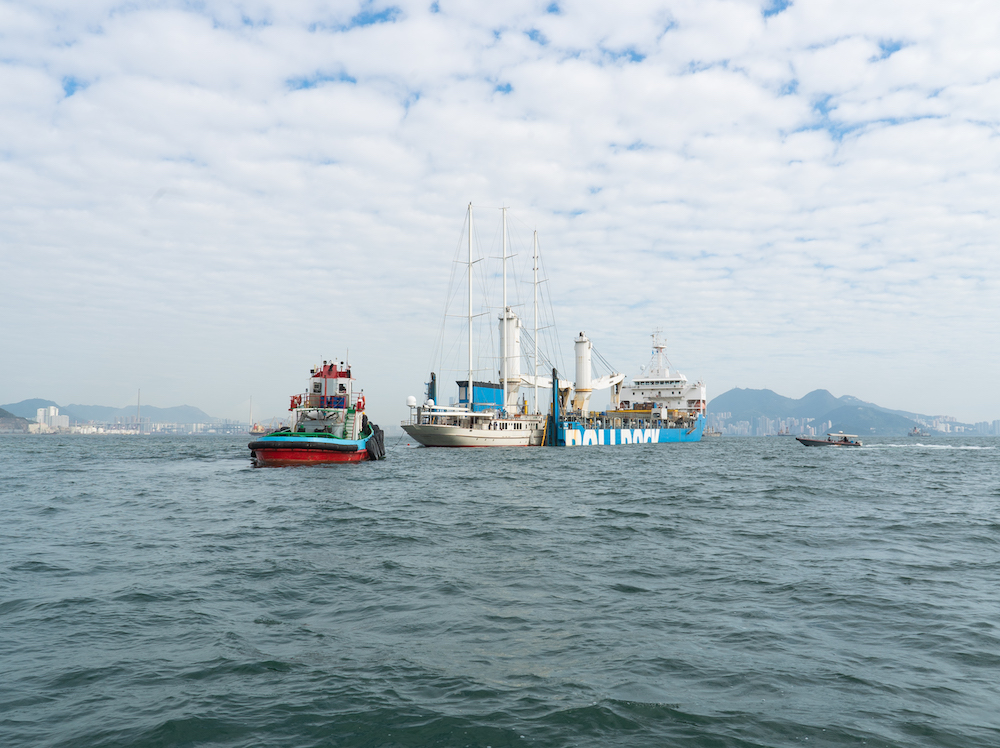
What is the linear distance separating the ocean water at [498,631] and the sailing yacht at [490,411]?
153ft

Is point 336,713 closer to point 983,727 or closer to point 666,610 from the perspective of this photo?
point 666,610

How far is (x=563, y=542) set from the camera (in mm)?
13828

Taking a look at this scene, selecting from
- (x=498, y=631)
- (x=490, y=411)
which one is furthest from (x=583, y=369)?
(x=498, y=631)

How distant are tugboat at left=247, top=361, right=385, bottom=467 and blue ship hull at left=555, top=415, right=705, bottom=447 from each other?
3707cm

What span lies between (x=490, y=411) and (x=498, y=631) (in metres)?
62.6

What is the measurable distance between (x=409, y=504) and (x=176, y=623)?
12744mm

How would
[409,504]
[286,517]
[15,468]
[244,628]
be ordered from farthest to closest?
[15,468] < [409,504] < [286,517] < [244,628]

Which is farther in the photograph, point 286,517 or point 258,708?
point 286,517

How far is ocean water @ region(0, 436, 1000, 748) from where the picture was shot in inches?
208

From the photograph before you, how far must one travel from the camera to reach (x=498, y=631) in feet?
25.3

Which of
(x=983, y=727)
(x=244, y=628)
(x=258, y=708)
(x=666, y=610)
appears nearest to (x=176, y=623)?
(x=244, y=628)

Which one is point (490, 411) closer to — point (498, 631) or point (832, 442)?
point (832, 442)

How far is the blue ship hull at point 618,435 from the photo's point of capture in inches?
3012

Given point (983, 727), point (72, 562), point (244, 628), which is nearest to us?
point (983, 727)
